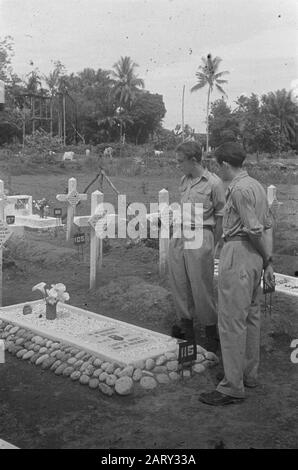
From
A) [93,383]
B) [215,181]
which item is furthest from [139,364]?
[215,181]

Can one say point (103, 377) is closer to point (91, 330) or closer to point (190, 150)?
point (91, 330)

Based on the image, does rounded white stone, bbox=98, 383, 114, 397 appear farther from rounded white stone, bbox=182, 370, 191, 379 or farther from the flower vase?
the flower vase

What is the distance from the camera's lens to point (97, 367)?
4512 millimetres

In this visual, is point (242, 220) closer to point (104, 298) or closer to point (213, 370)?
point (213, 370)

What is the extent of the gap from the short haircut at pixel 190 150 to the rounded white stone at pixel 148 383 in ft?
5.57

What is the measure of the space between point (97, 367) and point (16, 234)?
6.58m

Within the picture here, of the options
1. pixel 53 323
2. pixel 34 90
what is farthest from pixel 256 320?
pixel 34 90

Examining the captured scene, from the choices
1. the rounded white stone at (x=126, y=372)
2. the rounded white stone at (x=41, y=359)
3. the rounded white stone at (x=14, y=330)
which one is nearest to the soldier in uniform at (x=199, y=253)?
the rounded white stone at (x=126, y=372)

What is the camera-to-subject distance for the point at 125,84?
46.0 metres

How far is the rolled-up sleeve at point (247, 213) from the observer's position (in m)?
3.75

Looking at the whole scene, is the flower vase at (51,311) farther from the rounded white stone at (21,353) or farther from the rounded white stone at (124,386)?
the rounded white stone at (124,386)

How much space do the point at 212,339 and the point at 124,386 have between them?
3.13 ft

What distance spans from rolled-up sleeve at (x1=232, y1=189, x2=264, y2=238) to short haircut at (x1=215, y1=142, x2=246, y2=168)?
0.22 m

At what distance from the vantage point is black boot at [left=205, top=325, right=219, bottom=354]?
4.75 metres
